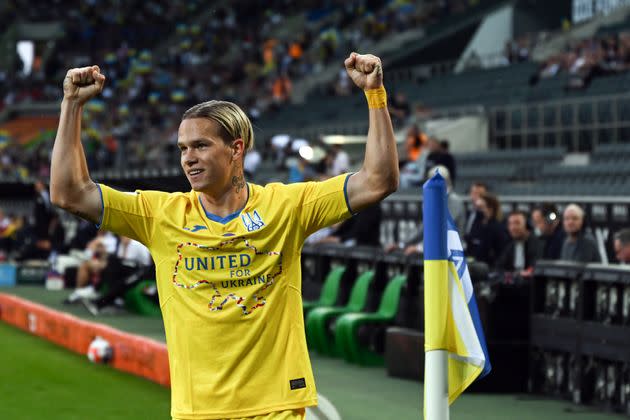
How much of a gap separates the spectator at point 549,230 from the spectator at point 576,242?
1.78ft

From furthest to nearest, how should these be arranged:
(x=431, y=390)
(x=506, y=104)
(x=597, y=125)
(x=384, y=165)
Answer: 1. (x=506, y=104)
2. (x=597, y=125)
3. (x=431, y=390)
4. (x=384, y=165)

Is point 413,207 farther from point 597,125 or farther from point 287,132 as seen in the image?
point 287,132

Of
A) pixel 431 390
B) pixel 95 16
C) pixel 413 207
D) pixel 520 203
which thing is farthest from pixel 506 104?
pixel 95 16

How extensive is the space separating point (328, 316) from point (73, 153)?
32.4ft

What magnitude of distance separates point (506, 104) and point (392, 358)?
14037 mm

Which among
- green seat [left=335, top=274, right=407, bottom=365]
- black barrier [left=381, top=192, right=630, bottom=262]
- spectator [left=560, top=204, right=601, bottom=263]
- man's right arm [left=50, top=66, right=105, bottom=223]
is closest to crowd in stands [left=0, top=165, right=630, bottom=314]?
spectator [left=560, top=204, right=601, bottom=263]

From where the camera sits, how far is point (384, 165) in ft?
13.1

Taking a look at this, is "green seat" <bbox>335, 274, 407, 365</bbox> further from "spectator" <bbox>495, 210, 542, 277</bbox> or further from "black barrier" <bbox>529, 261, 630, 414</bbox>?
"black barrier" <bbox>529, 261, 630, 414</bbox>

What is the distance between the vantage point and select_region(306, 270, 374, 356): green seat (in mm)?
13805

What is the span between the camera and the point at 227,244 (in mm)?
4082

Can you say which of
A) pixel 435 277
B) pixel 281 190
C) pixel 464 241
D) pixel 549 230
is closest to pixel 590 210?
pixel 549 230

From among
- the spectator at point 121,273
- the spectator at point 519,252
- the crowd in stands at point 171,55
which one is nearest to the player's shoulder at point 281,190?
the spectator at point 519,252

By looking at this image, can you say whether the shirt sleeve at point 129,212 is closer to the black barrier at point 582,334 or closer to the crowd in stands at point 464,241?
the crowd in stands at point 464,241

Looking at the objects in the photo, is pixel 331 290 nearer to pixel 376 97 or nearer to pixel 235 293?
pixel 235 293
